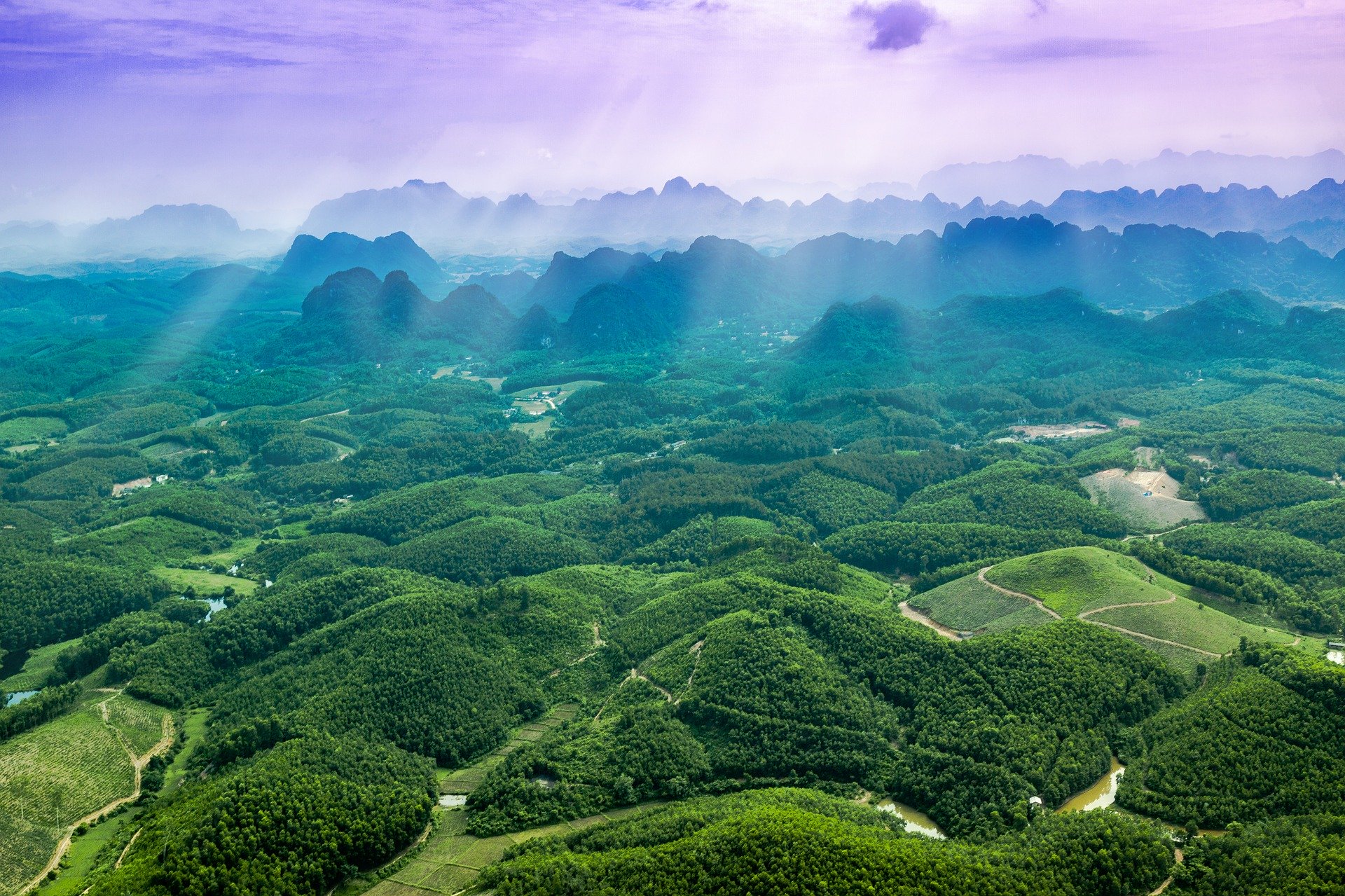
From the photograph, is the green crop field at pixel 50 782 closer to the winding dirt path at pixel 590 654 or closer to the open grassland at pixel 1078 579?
the winding dirt path at pixel 590 654

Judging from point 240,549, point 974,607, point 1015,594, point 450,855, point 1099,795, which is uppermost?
point 240,549

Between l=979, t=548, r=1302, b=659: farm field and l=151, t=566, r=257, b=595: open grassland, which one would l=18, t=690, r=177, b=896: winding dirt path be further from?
l=979, t=548, r=1302, b=659: farm field

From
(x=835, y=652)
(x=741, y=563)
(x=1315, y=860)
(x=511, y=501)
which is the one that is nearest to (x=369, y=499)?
(x=511, y=501)

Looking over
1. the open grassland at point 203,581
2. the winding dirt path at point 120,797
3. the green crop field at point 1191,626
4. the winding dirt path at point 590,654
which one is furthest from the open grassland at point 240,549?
the green crop field at point 1191,626

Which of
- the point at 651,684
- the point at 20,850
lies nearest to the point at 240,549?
the point at 20,850

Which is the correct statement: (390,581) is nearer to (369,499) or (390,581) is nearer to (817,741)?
(369,499)

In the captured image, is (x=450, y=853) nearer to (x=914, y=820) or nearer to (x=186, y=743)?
(x=186, y=743)
